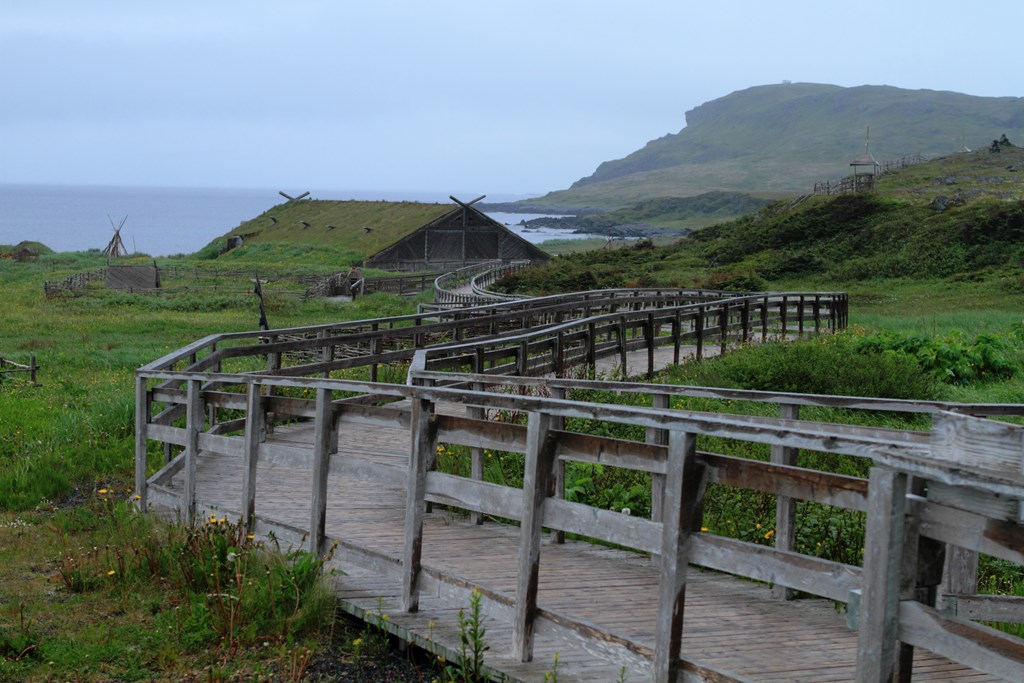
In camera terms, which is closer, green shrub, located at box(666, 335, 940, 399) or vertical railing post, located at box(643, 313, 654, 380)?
green shrub, located at box(666, 335, 940, 399)

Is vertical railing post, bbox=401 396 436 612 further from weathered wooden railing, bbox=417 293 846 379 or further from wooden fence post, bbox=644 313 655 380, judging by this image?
wooden fence post, bbox=644 313 655 380

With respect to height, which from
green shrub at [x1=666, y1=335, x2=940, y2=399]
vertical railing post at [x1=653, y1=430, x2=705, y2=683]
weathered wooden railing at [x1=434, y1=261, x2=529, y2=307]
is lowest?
weathered wooden railing at [x1=434, y1=261, x2=529, y2=307]

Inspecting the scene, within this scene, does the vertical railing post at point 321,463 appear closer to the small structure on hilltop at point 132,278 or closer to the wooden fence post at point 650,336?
the wooden fence post at point 650,336

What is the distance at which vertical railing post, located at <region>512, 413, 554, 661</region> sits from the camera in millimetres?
6297

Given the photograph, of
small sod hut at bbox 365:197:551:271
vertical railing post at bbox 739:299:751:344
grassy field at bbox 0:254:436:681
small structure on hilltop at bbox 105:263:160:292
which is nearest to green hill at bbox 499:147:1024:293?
small sod hut at bbox 365:197:551:271

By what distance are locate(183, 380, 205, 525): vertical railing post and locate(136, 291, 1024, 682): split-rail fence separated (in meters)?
0.02

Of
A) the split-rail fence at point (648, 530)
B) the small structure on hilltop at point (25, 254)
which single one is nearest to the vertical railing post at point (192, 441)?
the split-rail fence at point (648, 530)

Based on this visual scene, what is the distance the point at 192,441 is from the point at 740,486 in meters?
6.32

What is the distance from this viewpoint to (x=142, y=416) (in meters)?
11.5

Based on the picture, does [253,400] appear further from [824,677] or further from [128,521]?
[824,677]

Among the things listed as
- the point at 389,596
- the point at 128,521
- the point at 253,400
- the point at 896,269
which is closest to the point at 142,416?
the point at 128,521

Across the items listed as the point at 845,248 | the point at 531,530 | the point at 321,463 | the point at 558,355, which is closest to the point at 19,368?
the point at 558,355

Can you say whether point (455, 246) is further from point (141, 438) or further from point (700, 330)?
point (141, 438)

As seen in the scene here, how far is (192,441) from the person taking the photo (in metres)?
10.2
